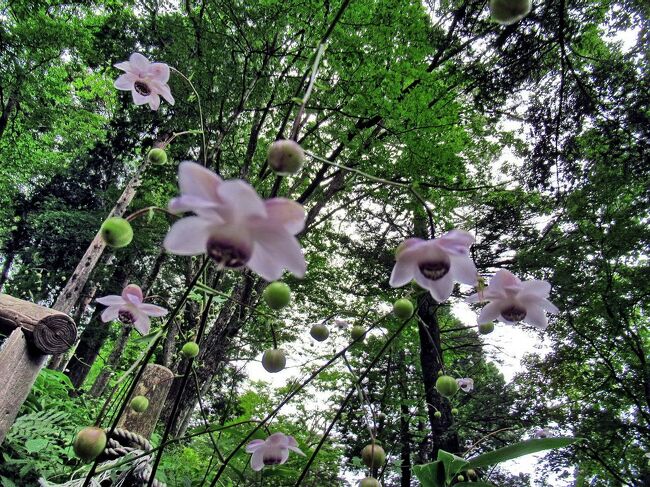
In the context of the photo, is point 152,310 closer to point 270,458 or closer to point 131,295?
point 131,295

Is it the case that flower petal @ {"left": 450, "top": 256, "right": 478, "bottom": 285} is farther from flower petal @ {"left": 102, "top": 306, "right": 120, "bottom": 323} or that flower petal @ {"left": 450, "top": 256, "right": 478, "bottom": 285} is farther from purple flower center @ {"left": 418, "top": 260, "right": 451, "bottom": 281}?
flower petal @ {"left": 102, "top": 306, "right": 120, "bottom": 323}

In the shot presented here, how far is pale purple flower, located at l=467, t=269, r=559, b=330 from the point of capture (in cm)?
71

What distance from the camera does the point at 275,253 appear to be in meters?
0.37

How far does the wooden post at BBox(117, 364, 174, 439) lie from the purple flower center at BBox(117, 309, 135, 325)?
0.69m

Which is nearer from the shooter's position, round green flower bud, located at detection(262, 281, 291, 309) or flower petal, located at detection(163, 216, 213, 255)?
flower petal, located at detection(163, 216, 213, 255)

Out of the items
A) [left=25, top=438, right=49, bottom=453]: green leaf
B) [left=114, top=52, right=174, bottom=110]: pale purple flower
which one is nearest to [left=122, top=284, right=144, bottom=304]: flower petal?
[left=114, top=52, right=174, bottom=110]: pale purple flower

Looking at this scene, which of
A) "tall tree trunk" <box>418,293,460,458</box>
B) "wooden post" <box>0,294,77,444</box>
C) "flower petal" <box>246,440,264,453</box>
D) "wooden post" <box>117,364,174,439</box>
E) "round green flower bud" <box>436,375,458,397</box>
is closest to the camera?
"round green flower bud" <box>436,375,458,397</box>

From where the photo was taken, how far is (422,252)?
55 cm

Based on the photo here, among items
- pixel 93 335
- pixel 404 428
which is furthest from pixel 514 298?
pixel 93 335

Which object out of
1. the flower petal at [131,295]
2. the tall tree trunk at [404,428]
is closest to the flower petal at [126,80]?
the flower petal at [131,295]

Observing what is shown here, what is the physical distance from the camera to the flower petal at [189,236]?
0.36 meters

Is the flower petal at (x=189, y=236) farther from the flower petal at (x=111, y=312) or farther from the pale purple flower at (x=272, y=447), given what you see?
the pale purple flower at (x=272, y=447)

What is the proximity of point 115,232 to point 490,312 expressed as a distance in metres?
0.65

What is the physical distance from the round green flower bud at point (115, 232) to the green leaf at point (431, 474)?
2.49 feet
